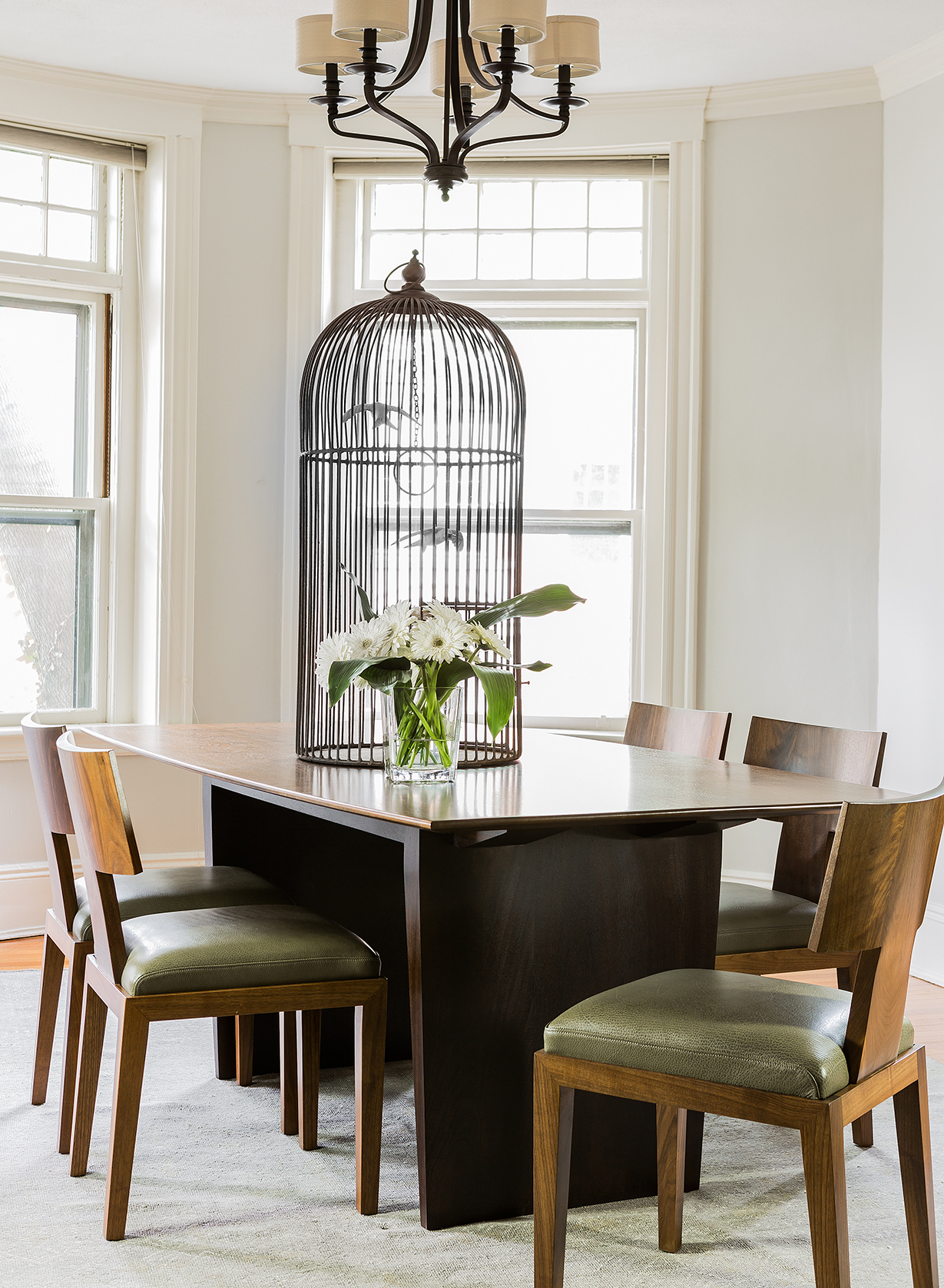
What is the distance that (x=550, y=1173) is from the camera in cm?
179

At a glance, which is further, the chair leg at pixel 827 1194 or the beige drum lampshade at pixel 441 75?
the beige drum lampshade at pixel 441 75

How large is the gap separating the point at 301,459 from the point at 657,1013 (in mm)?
1703

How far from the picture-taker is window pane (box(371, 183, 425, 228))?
4.55m

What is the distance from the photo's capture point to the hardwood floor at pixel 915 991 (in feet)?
10.7

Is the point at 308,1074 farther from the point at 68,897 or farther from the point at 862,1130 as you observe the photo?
the point at 862,1130

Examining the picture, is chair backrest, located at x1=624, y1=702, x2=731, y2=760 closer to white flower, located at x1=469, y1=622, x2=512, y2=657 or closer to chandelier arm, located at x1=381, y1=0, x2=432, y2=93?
white flower, located at x1=469, y1=622, x2=512, y2=657

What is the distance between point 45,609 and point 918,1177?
3.44 metres

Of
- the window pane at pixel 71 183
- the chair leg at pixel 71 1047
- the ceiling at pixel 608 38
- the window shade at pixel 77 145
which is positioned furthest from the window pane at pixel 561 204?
the chair leg at pixel 71 1047

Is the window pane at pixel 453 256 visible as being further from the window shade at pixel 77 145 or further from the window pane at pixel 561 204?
the window shade at pixel 77 145

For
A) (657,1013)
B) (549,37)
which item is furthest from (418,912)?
(549,37)

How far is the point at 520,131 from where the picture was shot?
439 centimetres

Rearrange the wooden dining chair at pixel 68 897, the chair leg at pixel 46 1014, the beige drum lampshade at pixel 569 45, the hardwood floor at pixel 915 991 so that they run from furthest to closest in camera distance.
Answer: the hardwood floor at pixel 915 991 < the chair leg at pixel 46 1014 < the beige drum lampshade at pixel 569 45 < the wooden dining chair at pixel 68 897

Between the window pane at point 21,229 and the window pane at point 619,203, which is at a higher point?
the window pane at point 619,203

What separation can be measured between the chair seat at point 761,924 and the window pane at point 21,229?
324 centimetres
